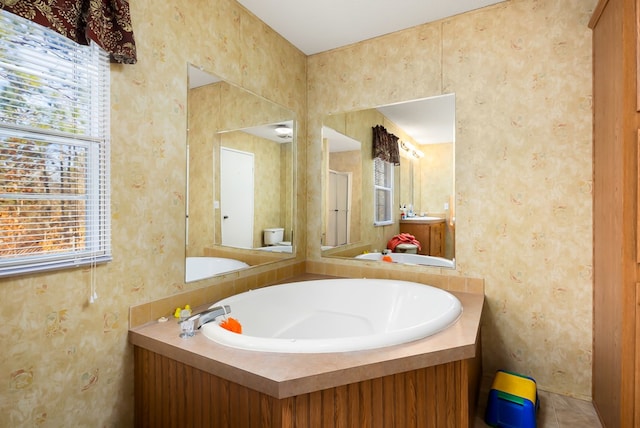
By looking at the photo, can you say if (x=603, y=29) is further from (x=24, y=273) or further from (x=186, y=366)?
(x=24, y=273)

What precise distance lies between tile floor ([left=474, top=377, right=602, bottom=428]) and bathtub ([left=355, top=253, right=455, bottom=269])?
33.3 inches

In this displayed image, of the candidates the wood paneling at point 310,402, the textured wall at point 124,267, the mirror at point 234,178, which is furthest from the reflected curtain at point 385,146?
the wood paneling at point 310,402

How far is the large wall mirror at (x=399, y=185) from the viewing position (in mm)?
2326

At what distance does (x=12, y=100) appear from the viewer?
116cm

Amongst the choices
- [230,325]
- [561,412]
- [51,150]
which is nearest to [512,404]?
[561,412]

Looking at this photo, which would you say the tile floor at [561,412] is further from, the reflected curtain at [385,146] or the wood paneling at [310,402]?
the reflected curtain at [385,146]

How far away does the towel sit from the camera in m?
2.47

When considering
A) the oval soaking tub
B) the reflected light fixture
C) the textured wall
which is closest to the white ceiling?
the textured wall

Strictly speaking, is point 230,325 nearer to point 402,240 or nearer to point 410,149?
point 402,240

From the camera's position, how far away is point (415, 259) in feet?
8.07

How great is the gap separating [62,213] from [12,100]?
0.43m

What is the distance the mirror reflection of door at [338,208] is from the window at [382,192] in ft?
0.75

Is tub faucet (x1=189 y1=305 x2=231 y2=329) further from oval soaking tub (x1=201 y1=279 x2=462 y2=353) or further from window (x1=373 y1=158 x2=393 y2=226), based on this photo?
window (x1=373 y1=158 x2=393 y2=226)

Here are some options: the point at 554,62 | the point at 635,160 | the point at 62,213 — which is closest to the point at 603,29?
the point at 554,62
